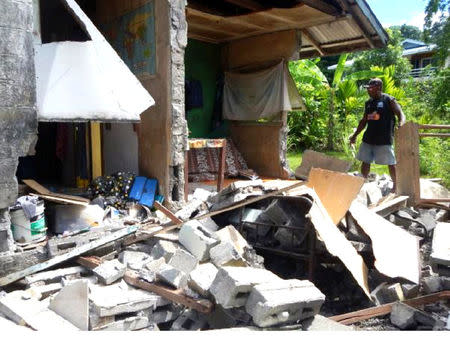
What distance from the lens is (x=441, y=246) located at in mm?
4402

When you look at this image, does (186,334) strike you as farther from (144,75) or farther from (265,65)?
(265,65)

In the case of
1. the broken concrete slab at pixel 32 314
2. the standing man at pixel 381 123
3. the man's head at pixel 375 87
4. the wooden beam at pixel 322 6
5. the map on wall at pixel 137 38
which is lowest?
the broken concrete slab at pixel 32 314

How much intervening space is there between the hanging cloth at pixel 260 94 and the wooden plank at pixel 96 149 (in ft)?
13.1

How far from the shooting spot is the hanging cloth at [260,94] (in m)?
9.02

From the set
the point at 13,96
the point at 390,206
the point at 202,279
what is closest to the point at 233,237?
the point at 202,279

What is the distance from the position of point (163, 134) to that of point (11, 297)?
289cm

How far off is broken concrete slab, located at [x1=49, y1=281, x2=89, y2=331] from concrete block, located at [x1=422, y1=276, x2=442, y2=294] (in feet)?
10.3

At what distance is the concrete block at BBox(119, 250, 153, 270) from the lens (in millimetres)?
4031

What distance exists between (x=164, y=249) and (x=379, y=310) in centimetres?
214

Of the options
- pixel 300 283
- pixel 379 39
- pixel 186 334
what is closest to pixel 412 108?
pixel 379 39

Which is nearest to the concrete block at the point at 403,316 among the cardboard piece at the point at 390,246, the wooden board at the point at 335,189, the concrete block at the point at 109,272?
the cardboard piece at the point at 390,246

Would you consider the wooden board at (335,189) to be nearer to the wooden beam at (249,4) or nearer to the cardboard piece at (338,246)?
the cardboard piece at (338,246)

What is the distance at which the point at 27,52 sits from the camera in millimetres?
3912

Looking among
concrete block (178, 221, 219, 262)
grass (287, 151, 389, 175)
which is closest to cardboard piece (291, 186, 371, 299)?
concrete block (178, 221, 219, 262)
